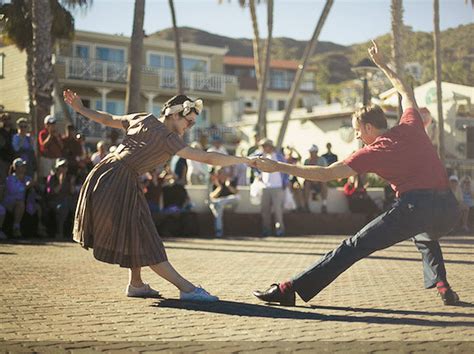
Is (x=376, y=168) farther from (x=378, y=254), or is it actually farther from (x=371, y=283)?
→ (x=378, y=254)

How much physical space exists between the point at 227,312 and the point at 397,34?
15200 mm

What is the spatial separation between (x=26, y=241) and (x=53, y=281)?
5538 millimetres

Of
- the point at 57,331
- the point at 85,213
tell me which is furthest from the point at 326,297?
the point at 57,331

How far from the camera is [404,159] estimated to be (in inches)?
245

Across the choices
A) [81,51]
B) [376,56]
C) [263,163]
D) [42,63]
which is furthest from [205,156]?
[81,51]

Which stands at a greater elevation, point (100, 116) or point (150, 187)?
point (100, 116)

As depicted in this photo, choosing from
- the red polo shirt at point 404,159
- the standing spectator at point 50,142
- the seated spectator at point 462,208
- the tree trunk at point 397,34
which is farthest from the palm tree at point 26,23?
the red polo shirt at point 404,159

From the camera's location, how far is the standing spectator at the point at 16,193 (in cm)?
1363

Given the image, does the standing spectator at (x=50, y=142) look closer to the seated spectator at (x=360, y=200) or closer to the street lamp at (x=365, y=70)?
the seated spectator at (x=360, y=200)

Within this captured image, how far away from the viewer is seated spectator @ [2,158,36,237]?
44.7ft

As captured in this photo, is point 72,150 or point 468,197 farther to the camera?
point 468,197

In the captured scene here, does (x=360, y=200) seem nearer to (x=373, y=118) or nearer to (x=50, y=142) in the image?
(x=50, y=142)

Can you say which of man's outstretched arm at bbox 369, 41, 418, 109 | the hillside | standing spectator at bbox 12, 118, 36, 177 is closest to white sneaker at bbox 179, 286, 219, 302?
man's outstretched arm at bbox 369, 41, 418, 109

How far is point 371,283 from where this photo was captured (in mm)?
8164
